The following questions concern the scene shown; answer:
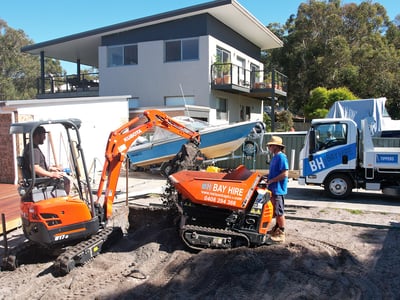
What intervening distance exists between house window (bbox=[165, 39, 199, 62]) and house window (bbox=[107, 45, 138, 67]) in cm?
217

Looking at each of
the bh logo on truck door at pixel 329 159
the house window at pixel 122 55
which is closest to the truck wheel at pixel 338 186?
the bh logo on truck door at pixel 329 159

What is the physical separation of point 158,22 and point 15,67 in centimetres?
3534

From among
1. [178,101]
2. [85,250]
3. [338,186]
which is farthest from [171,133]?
[85,250]

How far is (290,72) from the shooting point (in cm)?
3756

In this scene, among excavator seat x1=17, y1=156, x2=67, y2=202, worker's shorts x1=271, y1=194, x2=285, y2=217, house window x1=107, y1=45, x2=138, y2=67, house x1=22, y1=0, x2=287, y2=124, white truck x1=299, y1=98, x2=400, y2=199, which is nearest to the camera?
excavator seat x1=17, y1=156, x2=67, y2=202

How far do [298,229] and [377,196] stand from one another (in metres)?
4.89

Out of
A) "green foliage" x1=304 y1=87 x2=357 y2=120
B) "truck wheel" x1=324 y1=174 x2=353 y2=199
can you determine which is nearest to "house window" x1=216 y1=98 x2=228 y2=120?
"green foliage" x1=304 y1=87 x2=357 y2=120

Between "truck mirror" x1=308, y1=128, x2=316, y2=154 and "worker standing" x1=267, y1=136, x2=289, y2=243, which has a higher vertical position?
"truck mirror" x1=308, y1=128, x2=316, y2=154

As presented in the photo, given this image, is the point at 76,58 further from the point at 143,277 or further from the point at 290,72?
the point at 143,277

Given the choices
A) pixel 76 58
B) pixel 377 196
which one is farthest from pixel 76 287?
pixel 76 58

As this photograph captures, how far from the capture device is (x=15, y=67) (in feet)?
161

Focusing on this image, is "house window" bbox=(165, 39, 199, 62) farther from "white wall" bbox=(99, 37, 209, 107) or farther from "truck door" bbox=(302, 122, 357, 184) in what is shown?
"truck door" bbox=(302, 122, 357, 184)

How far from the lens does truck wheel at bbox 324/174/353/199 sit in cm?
1057

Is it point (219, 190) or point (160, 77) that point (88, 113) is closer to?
point (160, 77)
